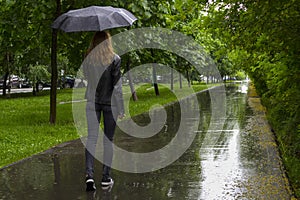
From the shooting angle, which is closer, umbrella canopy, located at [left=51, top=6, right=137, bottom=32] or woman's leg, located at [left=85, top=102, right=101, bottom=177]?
woman's leg, located at [left=85, top=102, right=101, bottom=177]

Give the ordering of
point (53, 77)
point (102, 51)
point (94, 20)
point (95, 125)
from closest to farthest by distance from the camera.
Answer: point (102, 51) < point (95, 125) < point (94, 20) < point (53, 77)

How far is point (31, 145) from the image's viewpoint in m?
9.72

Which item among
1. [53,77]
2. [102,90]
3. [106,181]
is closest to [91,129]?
[102,90]

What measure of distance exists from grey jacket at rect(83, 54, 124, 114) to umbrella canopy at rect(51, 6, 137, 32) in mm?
554

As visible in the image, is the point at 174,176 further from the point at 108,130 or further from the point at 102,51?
the point at 102,51

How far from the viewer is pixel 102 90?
6.05 m

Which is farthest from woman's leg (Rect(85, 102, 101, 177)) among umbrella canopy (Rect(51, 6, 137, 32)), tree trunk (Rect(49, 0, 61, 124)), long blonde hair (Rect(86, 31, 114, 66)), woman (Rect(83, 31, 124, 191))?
tree trunk (Rect(49, 0, 61, 124))

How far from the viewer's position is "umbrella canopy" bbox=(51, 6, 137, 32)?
6398 mm

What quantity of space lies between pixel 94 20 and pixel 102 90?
3.50 feet

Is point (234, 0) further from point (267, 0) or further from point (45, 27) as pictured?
point (45, 27)

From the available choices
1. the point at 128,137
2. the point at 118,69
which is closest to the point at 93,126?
the point at 118,69

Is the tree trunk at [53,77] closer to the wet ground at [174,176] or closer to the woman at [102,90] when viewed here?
the wet ground at [174,176]

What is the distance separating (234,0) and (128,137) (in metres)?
5.67

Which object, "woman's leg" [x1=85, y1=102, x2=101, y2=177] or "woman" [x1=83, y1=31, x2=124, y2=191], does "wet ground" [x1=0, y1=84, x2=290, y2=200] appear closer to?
"woman's leg" [x1=85, y1=102, x2=101, y2=177]
